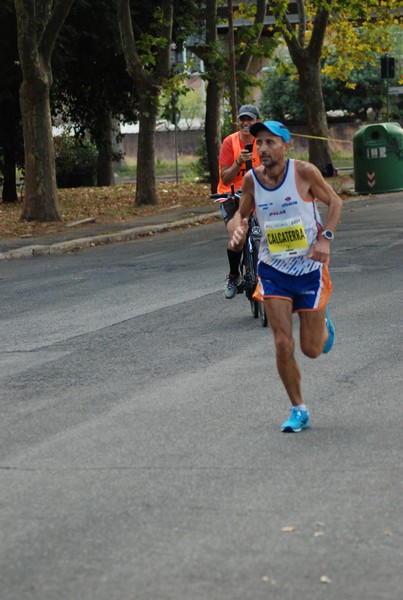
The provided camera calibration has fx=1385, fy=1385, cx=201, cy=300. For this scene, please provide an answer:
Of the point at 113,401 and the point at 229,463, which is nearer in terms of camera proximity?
the point at 229,463

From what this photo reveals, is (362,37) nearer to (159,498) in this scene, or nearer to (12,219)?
(12,219)

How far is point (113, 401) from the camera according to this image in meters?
8.93

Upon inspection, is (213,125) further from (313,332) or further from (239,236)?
(313,332)

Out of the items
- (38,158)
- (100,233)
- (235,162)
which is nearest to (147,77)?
(38,158)

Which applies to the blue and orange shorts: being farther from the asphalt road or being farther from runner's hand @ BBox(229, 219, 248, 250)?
the asphalt road

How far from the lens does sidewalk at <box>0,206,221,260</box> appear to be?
2189cm

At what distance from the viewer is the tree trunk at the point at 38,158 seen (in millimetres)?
26484

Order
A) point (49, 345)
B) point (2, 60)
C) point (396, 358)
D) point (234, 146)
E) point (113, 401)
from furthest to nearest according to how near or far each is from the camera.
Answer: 1. point (2, 60)
2. point (234, 146)
3. point (49, 345)
4. point (396, 358)
5. point (113, 401)

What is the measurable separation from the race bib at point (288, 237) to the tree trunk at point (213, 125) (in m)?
28.1

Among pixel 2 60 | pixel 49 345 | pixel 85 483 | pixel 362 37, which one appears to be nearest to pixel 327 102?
pixel 362 37

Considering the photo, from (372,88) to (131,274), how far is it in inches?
2256

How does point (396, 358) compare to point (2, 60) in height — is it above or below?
below

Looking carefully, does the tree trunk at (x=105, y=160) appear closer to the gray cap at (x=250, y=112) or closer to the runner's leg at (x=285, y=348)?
the gray cap at (x=250, y=112)

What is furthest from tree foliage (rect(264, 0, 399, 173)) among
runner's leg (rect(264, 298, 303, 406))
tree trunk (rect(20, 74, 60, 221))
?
runner's leg (rect(264, 298, 303, 406))
